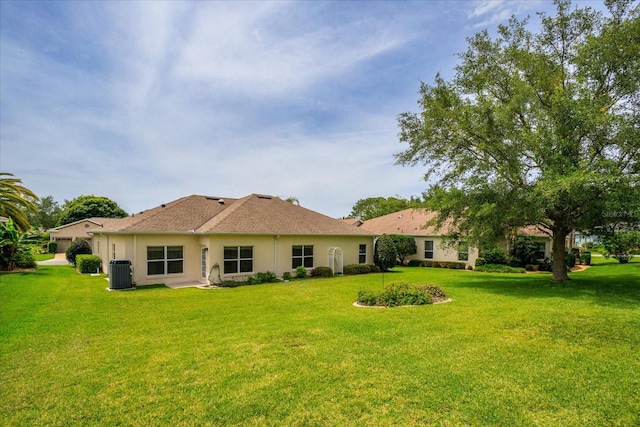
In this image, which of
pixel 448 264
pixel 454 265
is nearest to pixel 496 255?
pixel 454 265

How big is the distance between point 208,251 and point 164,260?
2.17 m

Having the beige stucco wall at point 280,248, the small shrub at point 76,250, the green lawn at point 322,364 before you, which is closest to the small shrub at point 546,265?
the beige stucco wall at point 280,248

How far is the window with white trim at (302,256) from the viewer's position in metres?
20.0

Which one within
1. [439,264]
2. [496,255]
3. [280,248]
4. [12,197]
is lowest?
[439,264]

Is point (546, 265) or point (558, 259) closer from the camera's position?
point (558, 259)

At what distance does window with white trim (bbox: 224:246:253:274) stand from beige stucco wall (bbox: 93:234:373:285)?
0.66ft

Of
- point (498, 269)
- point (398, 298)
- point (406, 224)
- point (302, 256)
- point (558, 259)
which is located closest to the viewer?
point (398, 298)

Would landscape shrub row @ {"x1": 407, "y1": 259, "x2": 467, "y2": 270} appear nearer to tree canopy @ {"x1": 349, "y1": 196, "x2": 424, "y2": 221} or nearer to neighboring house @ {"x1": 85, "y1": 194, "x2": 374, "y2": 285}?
neighboring house @ {"x1": 85, "y1": 194, "x2": 374, "y2": 285}

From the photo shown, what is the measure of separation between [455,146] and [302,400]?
48.0ft

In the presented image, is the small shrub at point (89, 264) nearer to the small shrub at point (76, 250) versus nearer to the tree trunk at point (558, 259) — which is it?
Result: the small shrub at point (76, 250)

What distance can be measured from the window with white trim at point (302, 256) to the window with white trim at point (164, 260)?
601 centimetres

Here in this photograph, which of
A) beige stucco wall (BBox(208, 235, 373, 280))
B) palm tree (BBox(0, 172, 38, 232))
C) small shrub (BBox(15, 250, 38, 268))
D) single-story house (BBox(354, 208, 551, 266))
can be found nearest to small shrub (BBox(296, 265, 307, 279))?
beige stucco wall (BBox(208, 235, 373, 280))

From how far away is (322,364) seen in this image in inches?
226

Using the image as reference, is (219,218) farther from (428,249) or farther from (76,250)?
(428,249)
